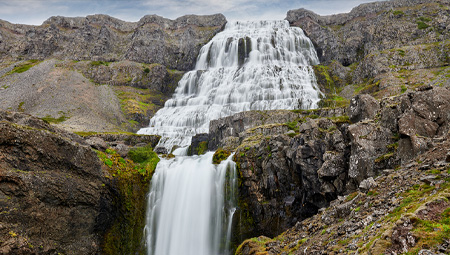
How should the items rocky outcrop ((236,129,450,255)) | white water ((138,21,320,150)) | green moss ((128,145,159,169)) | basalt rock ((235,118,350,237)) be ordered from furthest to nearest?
white water ((138,21,320,150)), green moss ((128,145,159,169)), basalt rock ((235,118,350,237)), rocky outcrop ((236,129,450,255))

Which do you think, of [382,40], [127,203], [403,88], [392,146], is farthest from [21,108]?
[382,40]

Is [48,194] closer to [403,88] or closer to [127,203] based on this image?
[127,203]

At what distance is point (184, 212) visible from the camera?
23.3 meters

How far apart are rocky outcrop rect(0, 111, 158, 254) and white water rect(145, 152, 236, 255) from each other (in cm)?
189

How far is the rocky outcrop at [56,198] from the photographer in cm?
1513

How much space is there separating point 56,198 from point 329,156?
1842 cm

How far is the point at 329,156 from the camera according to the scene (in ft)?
62.0

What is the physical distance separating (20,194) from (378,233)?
1809cm

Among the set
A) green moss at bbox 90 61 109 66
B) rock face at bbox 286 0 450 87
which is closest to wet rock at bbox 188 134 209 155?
rock face at bbox 286 0 450 87

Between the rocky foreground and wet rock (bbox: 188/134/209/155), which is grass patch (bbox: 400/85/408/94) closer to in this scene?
the rocky foreground

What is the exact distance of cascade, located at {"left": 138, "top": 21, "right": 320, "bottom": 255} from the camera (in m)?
22.7

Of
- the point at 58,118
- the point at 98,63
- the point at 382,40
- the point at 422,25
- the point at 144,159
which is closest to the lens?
the point at 144,159

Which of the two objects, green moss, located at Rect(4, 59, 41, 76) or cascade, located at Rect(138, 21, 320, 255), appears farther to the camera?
green moss, located at Rect(4, 59, 41, 76)

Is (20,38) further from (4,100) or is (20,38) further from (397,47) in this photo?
(397,47)
